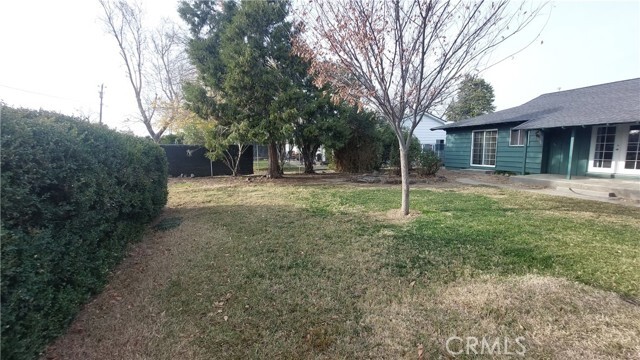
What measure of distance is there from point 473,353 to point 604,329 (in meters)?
1.04

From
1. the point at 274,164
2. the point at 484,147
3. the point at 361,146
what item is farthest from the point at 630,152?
the point at 274,164

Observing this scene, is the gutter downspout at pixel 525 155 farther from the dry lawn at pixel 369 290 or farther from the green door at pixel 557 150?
the dry lawn at pixel 369 290

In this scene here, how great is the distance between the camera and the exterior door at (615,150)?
8758 mm

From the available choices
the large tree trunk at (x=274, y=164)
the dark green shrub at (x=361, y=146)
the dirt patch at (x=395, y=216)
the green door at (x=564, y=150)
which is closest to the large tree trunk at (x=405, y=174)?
the dirt patch at (x=395, y=216)

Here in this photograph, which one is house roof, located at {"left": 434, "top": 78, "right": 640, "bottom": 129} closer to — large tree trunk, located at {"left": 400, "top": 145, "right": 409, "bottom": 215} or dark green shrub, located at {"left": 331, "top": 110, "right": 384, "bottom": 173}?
dark green shrub, located at {"left": 331, "top": 110, "right": 384, "bottom": 173}

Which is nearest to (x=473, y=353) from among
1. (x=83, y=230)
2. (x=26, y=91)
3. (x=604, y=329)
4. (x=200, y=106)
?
(x=604, y=329)

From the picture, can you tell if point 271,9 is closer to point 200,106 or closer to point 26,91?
point 200,106

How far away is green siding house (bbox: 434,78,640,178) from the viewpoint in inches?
348

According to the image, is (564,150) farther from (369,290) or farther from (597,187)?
(369,290)

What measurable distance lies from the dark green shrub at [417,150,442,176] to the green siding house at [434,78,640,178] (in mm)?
3107

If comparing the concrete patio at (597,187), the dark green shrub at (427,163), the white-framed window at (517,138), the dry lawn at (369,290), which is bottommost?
the dry lawn at (369,290)

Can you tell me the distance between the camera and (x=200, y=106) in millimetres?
9922

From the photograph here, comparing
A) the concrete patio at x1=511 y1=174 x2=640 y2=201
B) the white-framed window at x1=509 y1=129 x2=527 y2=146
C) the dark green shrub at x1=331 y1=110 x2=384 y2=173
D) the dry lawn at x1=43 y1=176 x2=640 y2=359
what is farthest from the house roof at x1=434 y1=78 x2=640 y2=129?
the dry lawn at x1=43 y1=176 x2=640 y2=359

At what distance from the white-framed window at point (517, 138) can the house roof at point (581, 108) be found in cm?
53
